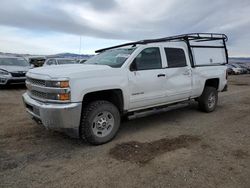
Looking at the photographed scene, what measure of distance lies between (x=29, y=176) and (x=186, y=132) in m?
3.39

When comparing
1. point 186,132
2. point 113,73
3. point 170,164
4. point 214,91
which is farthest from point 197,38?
point 170,164

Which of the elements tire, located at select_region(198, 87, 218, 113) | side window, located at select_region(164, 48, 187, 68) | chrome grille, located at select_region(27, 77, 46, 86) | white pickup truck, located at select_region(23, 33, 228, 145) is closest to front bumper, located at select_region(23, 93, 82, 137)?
white pickup truck, located at select_region(23, 33, 228, 145)

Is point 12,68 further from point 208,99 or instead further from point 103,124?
point 208,99

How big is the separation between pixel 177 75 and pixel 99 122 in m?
2.45

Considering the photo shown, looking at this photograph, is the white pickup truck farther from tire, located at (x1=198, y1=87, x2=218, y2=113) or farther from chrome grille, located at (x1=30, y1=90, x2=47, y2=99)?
tire, located at (x1=198, y1=87, x2=218, y2=113)

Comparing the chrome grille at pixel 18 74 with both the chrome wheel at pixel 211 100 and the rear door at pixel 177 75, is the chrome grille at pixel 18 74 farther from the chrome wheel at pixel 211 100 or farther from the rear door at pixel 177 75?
the chrome wheel at pixel 211 100

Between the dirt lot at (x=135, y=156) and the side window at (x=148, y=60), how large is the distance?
143cm

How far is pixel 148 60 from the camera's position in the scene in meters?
5.56

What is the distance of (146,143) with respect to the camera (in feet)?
15.9

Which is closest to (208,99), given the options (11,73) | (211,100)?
(211,100)

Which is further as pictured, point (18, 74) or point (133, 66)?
point (18, 74)

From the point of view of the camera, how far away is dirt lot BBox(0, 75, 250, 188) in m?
3.42

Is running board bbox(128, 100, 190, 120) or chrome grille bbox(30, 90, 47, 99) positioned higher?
chrome grille bbox(30, 90, 47, 99)

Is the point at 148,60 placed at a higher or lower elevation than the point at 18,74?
higher
